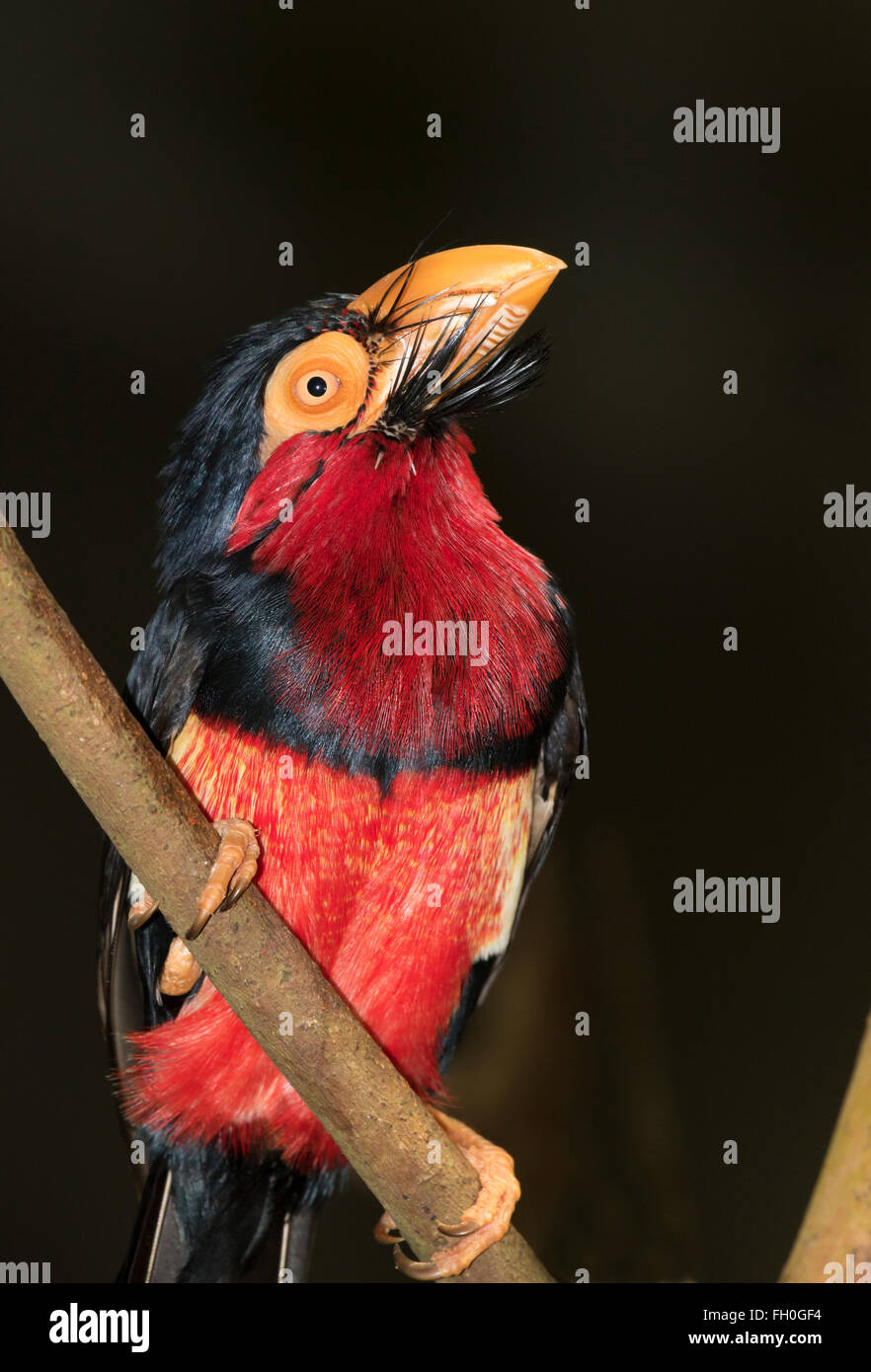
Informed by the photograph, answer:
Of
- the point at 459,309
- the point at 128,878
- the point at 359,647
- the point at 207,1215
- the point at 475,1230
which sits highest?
the point at 459,309

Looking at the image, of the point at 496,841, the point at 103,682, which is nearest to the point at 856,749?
the point at 496,841

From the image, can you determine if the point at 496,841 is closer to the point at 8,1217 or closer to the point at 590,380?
the point at 590,380

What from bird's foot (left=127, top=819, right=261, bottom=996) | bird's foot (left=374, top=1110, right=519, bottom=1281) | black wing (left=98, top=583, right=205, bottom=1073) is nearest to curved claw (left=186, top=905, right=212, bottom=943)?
bird's foot (left=127, top=819, right=261, bottom=996)

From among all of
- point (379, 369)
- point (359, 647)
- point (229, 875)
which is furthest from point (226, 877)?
point (379, 369)

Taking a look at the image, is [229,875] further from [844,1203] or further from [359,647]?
[844,1203]

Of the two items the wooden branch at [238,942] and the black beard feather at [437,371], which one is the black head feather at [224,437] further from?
the wooden branch at [238,942]

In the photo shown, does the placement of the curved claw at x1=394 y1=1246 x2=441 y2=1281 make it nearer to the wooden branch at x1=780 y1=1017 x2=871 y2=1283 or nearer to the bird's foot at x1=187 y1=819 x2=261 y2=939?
the wooden branch at x1=780 y1=1017 x2=871 y2=1283

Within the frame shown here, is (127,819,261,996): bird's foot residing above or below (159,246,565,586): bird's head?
below
